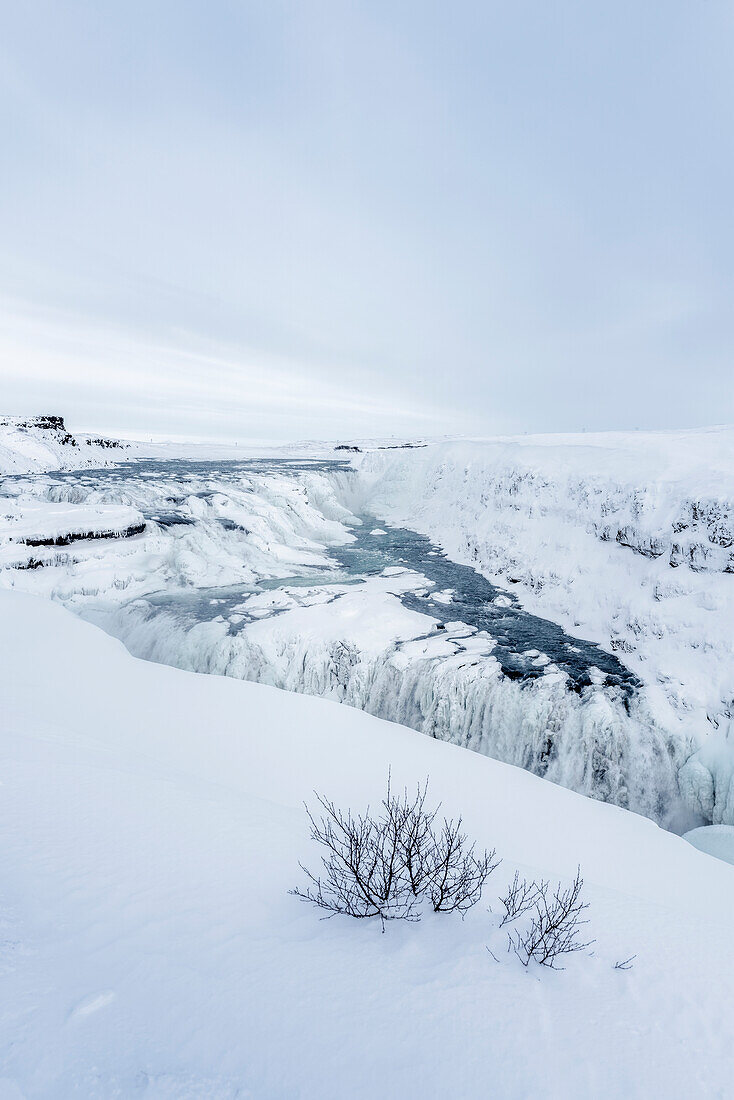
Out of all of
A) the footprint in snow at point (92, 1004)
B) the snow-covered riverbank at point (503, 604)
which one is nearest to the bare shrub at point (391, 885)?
the footprint in snow at point (92, 1004)

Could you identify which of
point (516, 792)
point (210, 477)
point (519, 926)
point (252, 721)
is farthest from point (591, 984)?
point (210, 477)

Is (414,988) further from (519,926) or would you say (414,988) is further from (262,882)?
(262,882)

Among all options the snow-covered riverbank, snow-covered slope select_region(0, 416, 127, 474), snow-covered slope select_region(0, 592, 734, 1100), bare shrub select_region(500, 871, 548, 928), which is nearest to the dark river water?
the snow-covered riverbank

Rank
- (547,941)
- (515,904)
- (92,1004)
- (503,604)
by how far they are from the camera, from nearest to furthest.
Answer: (92,1004), (547,941), (515,904), (503,604)

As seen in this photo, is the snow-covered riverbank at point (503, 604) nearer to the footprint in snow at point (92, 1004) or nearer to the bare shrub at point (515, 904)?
the bare shrub at point (515, 904)

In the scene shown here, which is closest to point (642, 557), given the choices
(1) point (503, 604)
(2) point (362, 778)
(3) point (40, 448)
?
(1) point (503, 604)

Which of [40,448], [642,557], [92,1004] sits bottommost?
[92,1004]

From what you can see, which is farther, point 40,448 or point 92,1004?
point 40,448

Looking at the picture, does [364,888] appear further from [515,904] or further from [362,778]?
[362,778]
